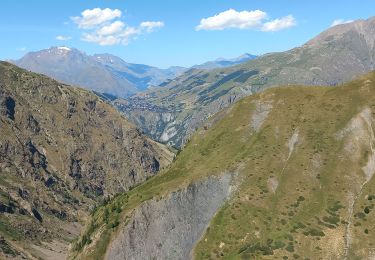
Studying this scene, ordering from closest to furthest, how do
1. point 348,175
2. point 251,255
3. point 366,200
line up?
point 251,255, point 366,200, point 348,175

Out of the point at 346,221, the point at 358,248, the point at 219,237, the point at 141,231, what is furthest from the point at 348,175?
the point at 141,231

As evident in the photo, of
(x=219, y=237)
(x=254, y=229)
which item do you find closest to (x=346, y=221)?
(x=254, y=229)

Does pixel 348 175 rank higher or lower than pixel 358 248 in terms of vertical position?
higher

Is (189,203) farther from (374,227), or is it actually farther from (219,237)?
(374,227)

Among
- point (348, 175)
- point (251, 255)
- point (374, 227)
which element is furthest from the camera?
point (348, 175)

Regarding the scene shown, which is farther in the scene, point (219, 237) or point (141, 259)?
point (141, 259)

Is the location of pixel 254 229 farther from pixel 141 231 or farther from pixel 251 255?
pixel 141 231
